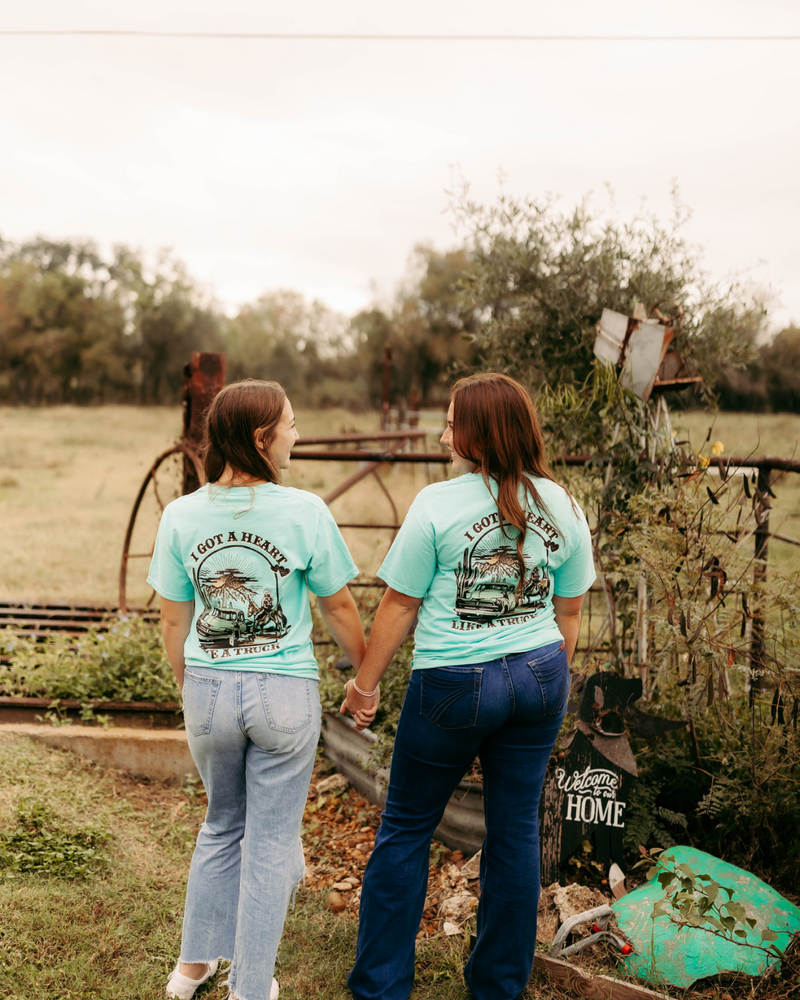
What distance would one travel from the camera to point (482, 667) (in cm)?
184

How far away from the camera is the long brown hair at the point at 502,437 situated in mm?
1867

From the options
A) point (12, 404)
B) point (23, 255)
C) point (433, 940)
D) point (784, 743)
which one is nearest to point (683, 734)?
point (784, 743)

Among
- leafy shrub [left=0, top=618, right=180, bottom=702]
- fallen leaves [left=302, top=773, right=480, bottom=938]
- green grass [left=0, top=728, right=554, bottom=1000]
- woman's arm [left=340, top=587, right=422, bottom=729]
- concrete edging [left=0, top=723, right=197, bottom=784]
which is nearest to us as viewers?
woman's arm [left=340, top=587, right=422, bottom=729]

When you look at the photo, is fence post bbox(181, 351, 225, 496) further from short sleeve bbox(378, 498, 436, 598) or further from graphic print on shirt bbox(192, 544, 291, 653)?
short sleeve bbox(378, 498, 436, 598)

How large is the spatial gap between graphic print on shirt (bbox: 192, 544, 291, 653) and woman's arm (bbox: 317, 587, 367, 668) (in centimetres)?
17

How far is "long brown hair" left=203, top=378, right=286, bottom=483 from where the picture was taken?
1.87 m

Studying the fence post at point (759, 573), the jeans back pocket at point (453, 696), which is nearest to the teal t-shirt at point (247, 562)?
the jeans back pocket at point (453, 696)

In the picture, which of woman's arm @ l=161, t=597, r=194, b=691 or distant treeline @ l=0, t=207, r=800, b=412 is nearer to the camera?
woman's arm @ l=161, t=597, r=194, b=691

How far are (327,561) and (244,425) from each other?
41 centimetres

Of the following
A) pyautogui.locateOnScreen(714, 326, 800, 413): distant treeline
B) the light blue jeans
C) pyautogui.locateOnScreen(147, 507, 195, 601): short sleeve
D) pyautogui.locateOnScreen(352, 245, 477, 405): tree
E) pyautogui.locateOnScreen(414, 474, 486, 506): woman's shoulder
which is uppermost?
pyautogui.locateOnScreen(352, 245, 477, 405): tree

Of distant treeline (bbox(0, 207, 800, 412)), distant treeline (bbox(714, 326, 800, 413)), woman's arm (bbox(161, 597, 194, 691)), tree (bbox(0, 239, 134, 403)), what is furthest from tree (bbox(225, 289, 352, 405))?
woman's arm (bbox(161, 597, 194, 691))

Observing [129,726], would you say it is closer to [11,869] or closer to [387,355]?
[11,869]

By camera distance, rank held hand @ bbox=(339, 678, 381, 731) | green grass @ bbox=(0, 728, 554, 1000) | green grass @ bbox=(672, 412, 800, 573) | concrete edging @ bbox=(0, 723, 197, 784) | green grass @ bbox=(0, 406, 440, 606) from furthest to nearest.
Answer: green grass @ bbox=(0, 406, 440, 606) → concrete edging @ bbox=(0, 723, 197, 784) → green grass @ bbox=(672, 412, 800, 573) → green grass @ bbox=(0, 728, 554, 1000) → held hand @ bbox=(339, 678, 381, 731)

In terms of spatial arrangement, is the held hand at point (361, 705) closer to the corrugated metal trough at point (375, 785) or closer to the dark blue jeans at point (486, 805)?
the dark blue jeans at point (486, 805)
